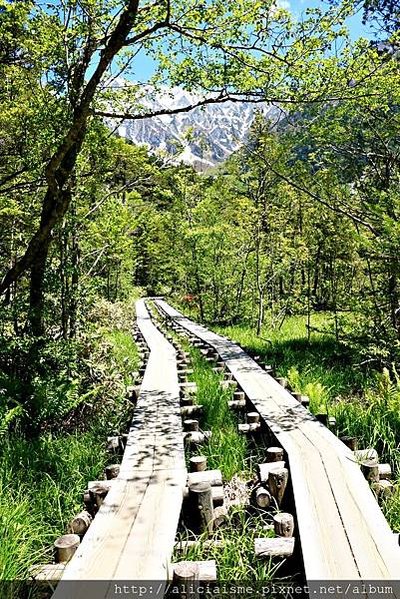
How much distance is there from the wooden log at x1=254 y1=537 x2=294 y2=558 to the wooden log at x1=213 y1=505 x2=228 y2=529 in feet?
1.79

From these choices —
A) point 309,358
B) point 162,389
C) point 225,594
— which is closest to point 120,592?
point 225,594

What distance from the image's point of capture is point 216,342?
31.9 feet

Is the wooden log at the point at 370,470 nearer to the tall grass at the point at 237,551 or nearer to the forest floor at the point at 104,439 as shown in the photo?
the forest floor at the point at 104,439

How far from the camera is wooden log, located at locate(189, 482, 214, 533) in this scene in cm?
Answer: 305

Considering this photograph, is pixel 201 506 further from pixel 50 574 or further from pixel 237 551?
pixel 50 574

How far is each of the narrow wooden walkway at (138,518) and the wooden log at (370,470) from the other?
3.99ft

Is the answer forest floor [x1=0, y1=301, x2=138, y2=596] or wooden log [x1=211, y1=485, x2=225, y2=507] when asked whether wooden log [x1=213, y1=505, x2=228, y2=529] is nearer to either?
wooden log [x1=211, y1=485, x2=225, y2=507]

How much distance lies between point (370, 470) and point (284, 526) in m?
0.91

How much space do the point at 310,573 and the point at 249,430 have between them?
2.30 meters

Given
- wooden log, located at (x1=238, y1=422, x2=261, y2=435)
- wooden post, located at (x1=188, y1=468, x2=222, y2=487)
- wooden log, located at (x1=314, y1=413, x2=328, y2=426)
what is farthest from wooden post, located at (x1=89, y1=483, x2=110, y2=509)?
wooden log, located at (x1=314, y1=413, x2=328, y2=426)

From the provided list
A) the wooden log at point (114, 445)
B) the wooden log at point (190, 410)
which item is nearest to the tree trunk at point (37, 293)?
the wooden log at point (114, 445)

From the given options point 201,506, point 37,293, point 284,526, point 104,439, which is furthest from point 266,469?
point 37,293

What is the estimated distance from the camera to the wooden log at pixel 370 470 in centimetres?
333

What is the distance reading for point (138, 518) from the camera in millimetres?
2836
